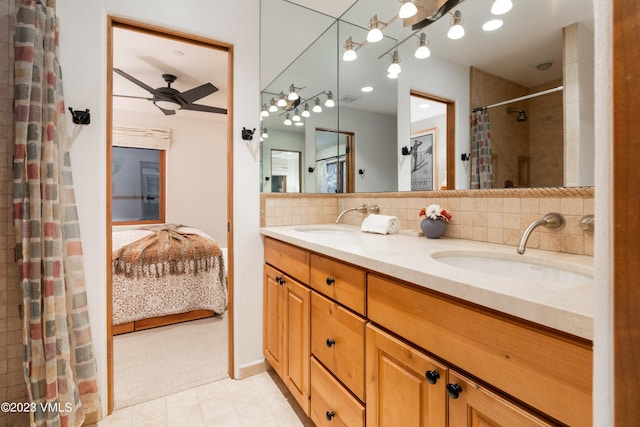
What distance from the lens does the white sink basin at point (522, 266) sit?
879 mm

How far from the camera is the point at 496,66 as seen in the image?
129cm

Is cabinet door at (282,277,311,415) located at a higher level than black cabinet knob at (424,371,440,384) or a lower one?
lower

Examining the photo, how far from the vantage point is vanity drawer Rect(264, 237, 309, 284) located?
4.72 ft

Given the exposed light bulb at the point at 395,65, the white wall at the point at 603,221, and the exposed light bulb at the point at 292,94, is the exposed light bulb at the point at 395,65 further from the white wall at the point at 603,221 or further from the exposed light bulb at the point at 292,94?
the white wall at the point at 603,221

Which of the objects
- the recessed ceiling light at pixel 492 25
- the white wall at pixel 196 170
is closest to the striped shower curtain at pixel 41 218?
the recessed ceiling light at pixel 492 25

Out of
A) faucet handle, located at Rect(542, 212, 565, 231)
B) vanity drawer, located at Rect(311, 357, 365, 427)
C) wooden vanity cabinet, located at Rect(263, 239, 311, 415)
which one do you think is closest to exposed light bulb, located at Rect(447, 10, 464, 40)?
faucet handle, located at Rect(542, 212, 565, 231)

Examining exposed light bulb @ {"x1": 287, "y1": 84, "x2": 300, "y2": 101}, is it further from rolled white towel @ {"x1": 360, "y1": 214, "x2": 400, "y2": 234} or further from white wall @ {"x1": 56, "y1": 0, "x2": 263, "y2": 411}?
rolled white towel @ {"x1": 360, "y1": 214, "x2": 400, "y2": 234}

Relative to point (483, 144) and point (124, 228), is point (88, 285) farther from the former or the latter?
point (124, 228)

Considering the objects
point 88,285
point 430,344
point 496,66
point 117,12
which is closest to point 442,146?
point 496,66

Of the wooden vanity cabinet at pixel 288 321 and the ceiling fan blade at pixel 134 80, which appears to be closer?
the wooden vanity cabinet at pixel 288 321

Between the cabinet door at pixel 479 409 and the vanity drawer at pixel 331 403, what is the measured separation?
431 mm

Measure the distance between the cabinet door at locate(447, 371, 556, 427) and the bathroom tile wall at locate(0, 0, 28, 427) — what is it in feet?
6.43

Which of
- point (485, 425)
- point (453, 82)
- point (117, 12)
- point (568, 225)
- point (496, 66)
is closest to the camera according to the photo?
point (485, 425)

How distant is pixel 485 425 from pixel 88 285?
6.00ft
